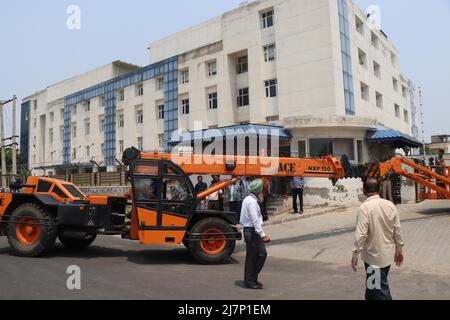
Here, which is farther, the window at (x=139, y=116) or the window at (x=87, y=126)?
the window at (x=87, y=126)

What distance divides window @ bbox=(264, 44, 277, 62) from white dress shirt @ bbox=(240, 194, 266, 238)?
2261cm

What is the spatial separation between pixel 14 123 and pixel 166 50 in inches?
549

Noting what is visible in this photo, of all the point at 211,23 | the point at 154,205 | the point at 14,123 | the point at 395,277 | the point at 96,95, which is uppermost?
the point at 211,23

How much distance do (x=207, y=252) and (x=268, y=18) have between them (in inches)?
923

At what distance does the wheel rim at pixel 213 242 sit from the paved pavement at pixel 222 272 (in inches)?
15.7

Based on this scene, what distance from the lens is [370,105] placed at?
29438 mm

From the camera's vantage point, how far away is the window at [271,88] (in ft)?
91.7

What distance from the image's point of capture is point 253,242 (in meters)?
6.67

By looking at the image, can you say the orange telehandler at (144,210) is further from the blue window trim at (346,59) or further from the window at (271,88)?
the window at (271,88)

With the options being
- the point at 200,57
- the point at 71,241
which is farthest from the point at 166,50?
the point at 71,241

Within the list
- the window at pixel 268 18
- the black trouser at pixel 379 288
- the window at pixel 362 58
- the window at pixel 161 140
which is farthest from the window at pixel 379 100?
the black trouser at pixel 379 288

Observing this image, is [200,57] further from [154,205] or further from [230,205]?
[154,205]

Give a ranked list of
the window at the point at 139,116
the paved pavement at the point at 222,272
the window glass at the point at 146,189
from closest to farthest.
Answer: the paved pavement at the point at 222,272 < the window glass at the point at 146,189 < the window at the point at 139,116
